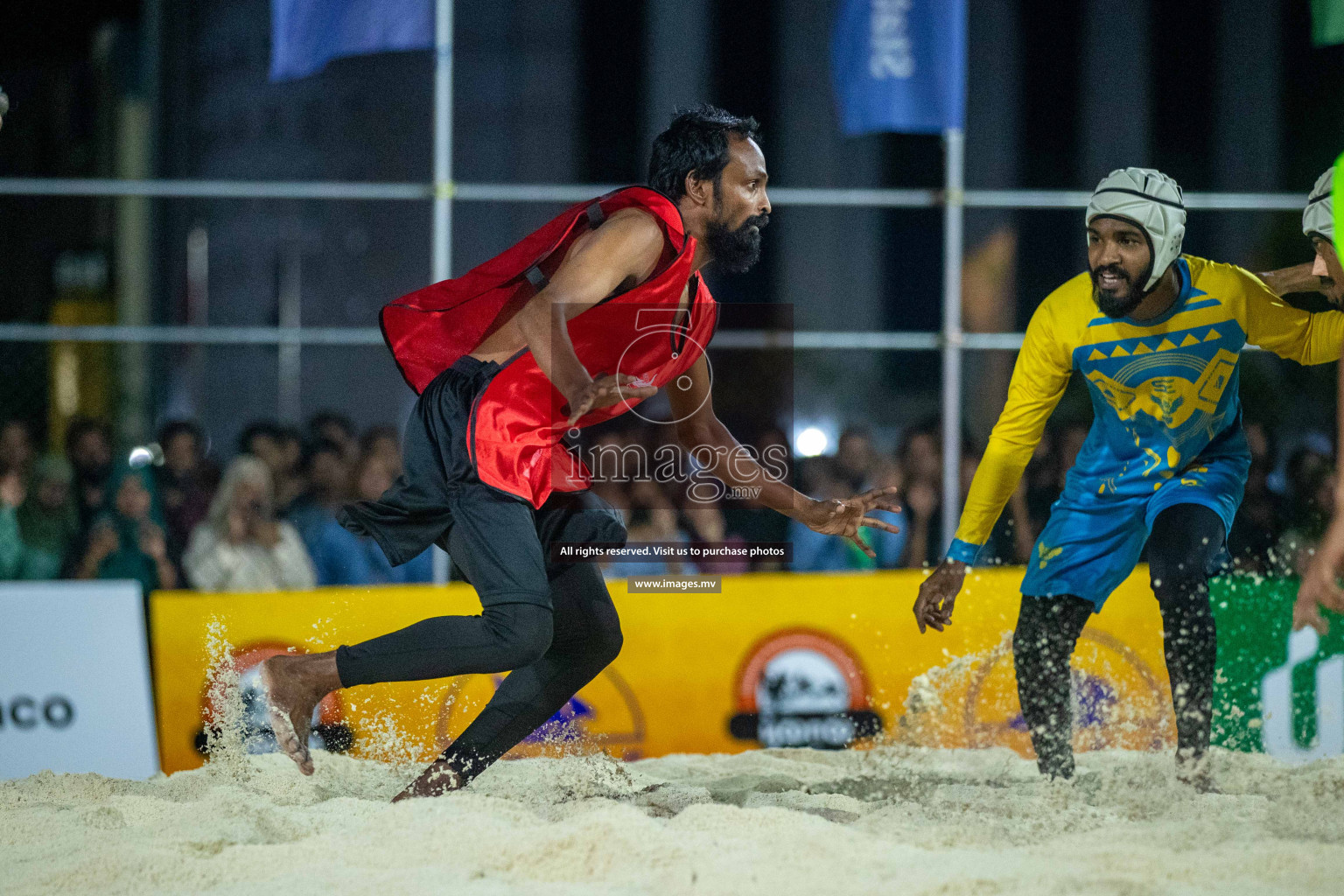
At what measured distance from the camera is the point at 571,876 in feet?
9.62

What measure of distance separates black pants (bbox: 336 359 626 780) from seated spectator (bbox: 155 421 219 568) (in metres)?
2.71

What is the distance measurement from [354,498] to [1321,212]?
167 inches

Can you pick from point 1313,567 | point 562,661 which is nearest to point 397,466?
point 562,661

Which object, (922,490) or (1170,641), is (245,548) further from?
(1170,641)

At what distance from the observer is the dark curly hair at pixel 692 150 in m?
3.90

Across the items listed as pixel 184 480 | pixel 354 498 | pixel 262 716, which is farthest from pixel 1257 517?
pixel 184 480

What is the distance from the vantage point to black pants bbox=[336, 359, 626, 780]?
11.6 ft

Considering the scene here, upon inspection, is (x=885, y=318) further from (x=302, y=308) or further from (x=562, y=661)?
(x=562, y=661)

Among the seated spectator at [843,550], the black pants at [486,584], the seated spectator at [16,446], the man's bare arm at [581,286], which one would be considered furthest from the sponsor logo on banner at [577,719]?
the seated spectator at [16,446]

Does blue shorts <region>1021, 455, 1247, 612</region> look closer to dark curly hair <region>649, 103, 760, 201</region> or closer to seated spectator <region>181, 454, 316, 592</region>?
dark curly hair <region>649, 103, 760, 201</region>

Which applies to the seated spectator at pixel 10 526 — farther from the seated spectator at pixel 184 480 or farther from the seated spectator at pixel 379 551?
the seated spectator at pixel 379 551

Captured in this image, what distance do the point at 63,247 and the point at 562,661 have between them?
53.6 feet

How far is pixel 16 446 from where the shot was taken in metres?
6.17

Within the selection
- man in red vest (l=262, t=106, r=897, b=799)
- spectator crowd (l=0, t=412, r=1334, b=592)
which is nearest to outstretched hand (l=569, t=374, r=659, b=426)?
man in red vest (l=262, t=106, r=897, b=799)
